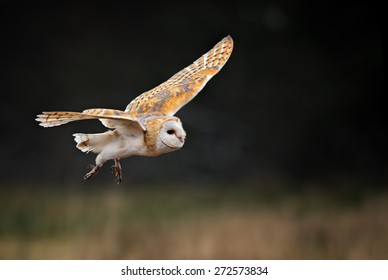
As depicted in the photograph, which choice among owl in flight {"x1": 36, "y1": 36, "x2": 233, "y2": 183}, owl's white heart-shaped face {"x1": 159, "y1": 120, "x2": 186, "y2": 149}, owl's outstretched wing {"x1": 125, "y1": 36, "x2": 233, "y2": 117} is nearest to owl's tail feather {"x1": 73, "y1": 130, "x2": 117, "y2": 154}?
owl in flight {"x1": 36, "y1": 36, "x2": 233, "y2": 183}

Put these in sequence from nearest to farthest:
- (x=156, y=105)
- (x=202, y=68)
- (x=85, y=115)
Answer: (x=85, y=115), (x=156, y=105), (x=202, y=68)

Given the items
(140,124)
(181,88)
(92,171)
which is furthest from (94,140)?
(181,88)

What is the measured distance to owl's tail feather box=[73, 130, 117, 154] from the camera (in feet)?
7.01

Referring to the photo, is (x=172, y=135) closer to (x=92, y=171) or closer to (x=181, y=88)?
(x=92, y=171)

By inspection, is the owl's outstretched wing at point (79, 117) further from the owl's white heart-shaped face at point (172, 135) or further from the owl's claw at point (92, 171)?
the owl's claw at point (92, 171)

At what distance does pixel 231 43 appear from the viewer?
2.63m

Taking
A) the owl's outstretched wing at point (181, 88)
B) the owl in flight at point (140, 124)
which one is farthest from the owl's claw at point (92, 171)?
the owl's outstretched wing at point (181, 88)

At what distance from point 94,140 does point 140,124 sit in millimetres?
241

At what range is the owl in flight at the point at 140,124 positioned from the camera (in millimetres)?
1926

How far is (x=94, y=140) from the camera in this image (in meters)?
2.17

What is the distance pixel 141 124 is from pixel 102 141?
0.20 metres

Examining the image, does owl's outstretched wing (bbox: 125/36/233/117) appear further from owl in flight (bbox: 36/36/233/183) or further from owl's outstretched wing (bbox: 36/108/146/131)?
owl's outstretched wing (bbox: 36/108/146/131)
